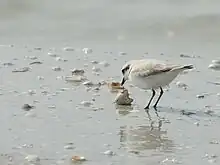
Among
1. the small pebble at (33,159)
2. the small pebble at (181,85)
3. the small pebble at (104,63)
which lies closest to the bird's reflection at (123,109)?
the small pebble at (181,85)

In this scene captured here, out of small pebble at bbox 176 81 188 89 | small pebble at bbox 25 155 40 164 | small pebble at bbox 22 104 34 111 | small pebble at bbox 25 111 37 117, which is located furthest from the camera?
small pebble at bbox 176 81 188 89

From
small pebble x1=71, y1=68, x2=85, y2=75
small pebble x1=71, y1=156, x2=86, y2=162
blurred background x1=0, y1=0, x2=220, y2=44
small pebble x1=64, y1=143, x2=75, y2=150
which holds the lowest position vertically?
small pebble x1=71, y1=156, x2=86, y2=162

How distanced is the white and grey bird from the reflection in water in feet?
1.70

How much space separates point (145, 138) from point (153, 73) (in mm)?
987

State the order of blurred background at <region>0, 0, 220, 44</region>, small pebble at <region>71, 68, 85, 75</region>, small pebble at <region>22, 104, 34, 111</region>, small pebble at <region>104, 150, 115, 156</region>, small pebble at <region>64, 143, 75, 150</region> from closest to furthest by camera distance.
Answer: small pebble at <region>104, 150, 115, 156</region> < small pebble at <region>64, 143, 75, 150</region> < small pebble at <region>22, 104, 34, 111</region> < small pebble at <region>71, 68, 85, 75</region> < blurred background at <region>0, 0, 220, 44</region>

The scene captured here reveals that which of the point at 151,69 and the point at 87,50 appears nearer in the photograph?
the point at 151,69

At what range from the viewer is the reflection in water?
509 cm

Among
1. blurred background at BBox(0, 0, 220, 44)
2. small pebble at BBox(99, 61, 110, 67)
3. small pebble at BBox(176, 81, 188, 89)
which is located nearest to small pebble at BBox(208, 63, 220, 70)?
small pebble at BBox(176, 81, 188, 89)

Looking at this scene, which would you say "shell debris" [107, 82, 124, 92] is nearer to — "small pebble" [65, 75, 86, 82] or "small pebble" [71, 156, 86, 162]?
"small pebble" [65, 75, 86, 82]

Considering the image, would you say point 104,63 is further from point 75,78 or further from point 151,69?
point 151,69

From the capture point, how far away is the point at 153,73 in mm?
6195

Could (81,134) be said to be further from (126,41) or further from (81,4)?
(81,4)

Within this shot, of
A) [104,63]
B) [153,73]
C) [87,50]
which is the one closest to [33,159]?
[153,73]

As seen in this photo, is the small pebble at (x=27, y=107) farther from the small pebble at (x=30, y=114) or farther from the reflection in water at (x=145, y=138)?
the reflection in water at (x=145, y=138)
